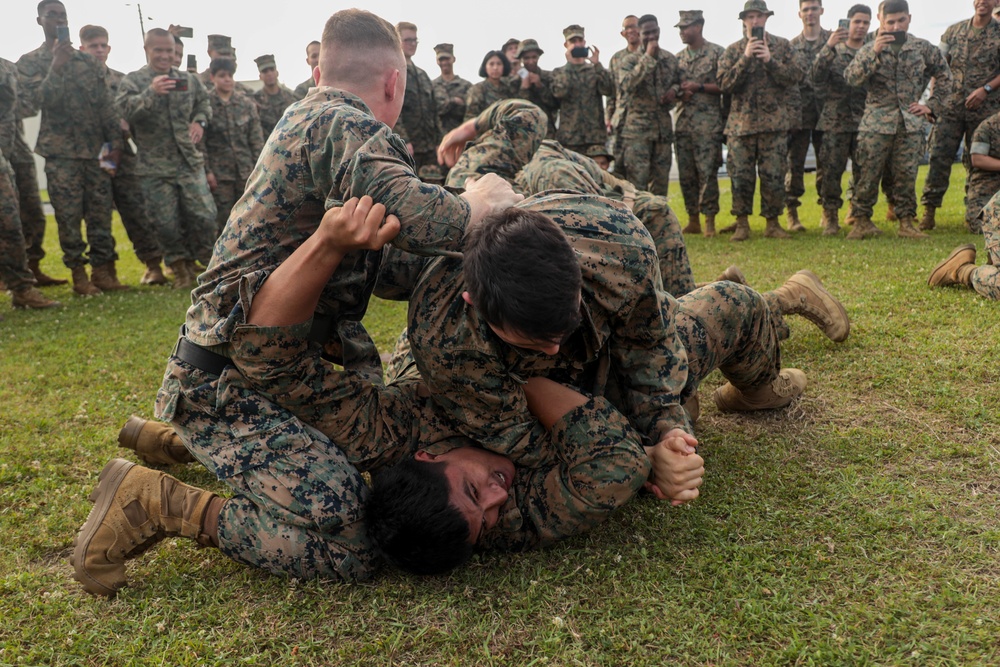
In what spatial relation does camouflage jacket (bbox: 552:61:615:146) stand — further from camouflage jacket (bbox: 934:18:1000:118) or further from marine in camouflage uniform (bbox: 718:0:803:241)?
camouflage jacket (bbox: 934:18:1000:118)

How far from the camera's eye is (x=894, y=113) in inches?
329

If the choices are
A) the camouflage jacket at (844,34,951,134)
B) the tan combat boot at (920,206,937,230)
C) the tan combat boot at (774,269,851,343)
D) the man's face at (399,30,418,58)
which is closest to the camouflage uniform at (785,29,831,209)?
the camouflage jacket at (844,34,951,134)

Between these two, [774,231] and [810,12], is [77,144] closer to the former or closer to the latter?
[774,231]

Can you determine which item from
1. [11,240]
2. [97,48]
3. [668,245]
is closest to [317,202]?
[668,245]

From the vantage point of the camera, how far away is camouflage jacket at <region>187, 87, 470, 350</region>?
241 centimetres

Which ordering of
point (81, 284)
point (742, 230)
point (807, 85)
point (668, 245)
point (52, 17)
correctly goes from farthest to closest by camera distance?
point (807, 85) → point (742, 230) → point (81, 284) → point (52, 17) → point (668, 245)

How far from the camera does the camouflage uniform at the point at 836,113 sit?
906cm

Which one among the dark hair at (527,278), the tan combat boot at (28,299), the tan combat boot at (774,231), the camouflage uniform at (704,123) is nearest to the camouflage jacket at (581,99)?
the camouflage uniform at (704,123)

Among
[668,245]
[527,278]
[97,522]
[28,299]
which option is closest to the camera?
[527,278]

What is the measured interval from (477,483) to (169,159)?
6835mm

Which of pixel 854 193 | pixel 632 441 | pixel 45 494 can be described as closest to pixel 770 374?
pixel 632 441

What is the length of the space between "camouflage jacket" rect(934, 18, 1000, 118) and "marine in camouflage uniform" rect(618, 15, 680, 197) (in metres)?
3.07

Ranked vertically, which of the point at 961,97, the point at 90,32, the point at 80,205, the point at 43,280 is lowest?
the point at 43,280

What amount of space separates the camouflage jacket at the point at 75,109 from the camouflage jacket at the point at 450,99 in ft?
13.4
